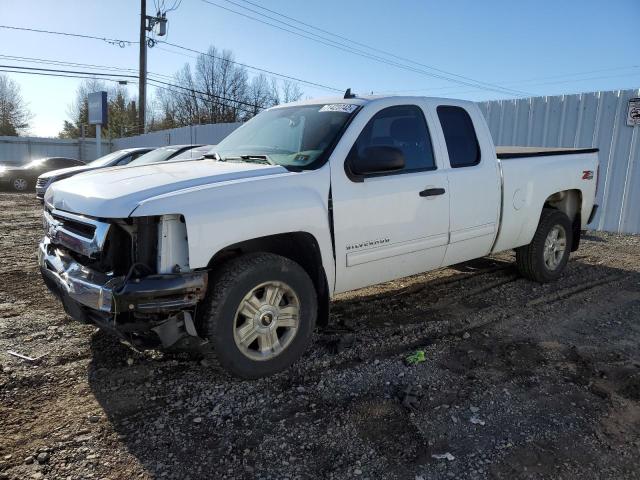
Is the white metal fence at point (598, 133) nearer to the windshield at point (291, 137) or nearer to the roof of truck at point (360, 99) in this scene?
the roof of truck at point (360, 99)

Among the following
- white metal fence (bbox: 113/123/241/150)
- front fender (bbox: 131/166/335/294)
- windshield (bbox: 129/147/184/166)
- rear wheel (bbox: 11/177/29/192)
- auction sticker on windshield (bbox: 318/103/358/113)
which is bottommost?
rear wheel (bbox: 11/177/29/192)

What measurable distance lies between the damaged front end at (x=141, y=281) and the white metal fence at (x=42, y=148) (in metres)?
34.0

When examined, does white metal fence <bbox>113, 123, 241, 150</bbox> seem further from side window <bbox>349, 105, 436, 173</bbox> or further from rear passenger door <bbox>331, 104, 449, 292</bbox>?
rear passenger door <bbox>331, 104, 449, 292</bbox>

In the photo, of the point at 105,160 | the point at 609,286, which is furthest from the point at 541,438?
the point at 105,160

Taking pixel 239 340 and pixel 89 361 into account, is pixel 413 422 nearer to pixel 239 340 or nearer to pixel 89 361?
pixel 239 340

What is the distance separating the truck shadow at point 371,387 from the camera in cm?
264

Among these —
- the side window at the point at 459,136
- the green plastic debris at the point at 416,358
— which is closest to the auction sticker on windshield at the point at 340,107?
the side window at the point at 459,136

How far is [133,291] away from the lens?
9.29 ft

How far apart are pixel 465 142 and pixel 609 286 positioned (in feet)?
9.29

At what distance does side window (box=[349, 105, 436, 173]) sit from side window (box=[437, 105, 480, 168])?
10.6 inches

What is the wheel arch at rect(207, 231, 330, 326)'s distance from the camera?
3.43 meters

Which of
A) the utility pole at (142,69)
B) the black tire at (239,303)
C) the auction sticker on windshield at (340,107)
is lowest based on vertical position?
the black tire at (239,303)

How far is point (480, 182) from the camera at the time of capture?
4672mm

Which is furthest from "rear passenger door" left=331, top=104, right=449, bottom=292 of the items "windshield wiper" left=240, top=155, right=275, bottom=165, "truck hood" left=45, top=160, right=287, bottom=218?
"truck hood" left=45, top=160, right=287, bottom=218
